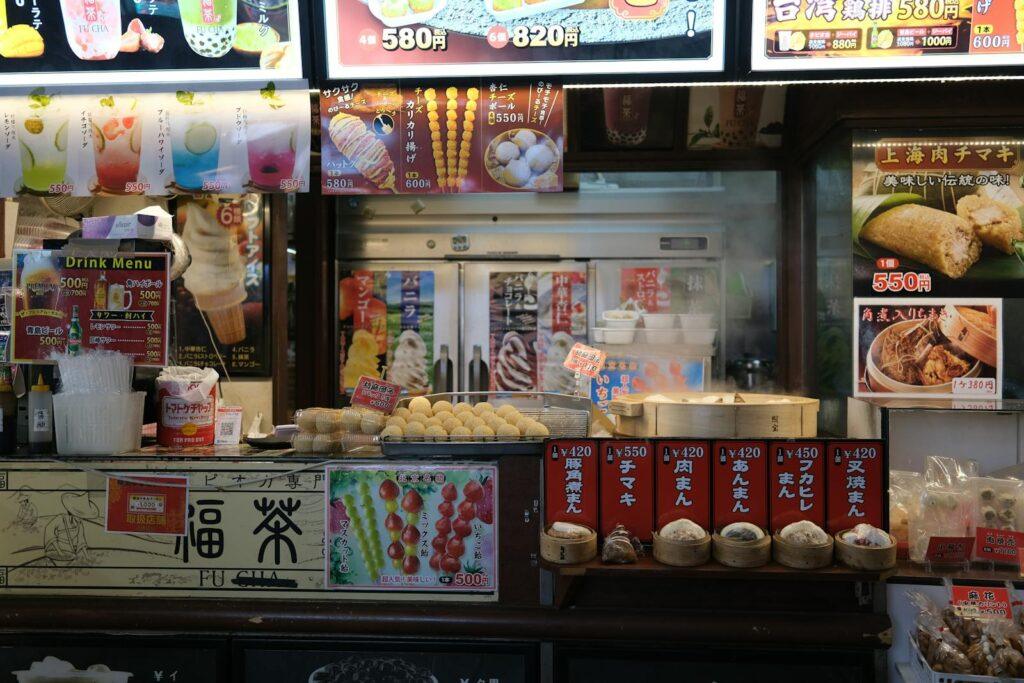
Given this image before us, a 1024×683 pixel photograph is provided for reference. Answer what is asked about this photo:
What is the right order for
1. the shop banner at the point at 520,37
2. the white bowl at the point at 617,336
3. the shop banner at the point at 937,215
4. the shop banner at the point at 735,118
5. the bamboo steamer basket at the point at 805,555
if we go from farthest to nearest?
the white bowl at the point at 617,336 < the shop banner at the point at 735,118 < the shop banner at the point at 937,215 < the shop banner at the point at 520,37 < the bamboo steamer basket at the point at 805,555

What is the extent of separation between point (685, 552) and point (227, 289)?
377 cm

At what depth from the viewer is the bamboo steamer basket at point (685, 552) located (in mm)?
2340

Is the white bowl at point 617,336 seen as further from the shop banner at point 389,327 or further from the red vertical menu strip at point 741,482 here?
the red vertical menu strip at point 741,482

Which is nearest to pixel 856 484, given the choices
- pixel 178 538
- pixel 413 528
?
pixel 413 528

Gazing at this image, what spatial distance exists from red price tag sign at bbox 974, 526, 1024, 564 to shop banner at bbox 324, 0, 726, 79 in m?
1.98

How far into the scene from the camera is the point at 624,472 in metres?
2.55

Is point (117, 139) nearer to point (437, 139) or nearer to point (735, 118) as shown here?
point (437, 139)

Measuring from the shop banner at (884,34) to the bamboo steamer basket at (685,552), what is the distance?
1.87 metres

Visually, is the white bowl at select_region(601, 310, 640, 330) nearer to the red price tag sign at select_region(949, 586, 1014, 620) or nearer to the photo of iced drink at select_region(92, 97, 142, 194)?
the red price tag sign at select_region(949, 586, 1014, 620)

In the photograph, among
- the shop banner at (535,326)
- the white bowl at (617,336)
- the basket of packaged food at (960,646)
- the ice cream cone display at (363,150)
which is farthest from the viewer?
the shop banner at (535,326)

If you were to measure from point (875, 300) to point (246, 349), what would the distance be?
3.91 meters

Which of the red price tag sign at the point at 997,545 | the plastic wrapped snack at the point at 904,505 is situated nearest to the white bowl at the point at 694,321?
the plastic wrapped snack at the point at 904,505

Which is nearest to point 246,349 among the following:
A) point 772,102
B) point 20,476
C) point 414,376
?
point 414,376

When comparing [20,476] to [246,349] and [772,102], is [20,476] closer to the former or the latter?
[246,349]
